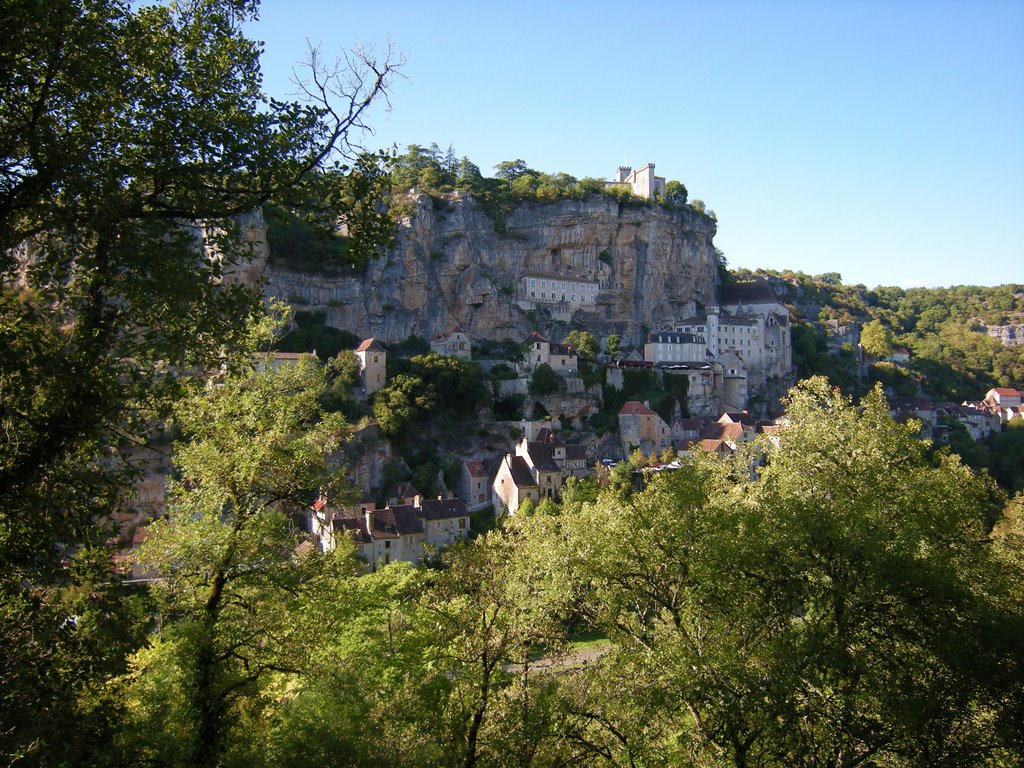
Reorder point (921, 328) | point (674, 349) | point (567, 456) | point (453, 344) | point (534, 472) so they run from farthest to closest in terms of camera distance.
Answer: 1. point (921, 328)
2. point (674, 349)
3. point (453, 344)
4. point (567, 456)
5. point (534, 472)

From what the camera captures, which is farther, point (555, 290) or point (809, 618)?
point (555, 290)

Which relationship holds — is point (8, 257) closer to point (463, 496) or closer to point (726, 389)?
point (463, 496)

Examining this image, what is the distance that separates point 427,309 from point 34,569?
Answer: 56.8 m

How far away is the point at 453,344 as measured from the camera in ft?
189

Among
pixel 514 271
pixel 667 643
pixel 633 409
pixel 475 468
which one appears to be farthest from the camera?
pixel 514 271

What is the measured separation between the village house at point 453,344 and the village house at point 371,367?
8116 mm

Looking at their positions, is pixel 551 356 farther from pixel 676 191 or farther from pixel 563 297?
pixel 676 191

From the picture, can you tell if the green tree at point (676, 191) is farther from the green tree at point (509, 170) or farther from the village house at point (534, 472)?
the village house at point (534, 472)

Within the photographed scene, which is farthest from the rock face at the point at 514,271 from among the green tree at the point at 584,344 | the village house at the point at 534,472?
the village house at the point at 534,472

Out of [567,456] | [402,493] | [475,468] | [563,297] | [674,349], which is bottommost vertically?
[402,493]

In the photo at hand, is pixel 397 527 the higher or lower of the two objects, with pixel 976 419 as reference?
lower

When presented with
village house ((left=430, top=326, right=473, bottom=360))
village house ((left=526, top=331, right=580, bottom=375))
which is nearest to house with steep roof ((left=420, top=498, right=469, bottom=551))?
village house ((left=526, top=331, right=580, bottom=375))

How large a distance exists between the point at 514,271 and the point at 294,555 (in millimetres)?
59365

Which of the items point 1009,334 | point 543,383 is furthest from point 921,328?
point 543,383
